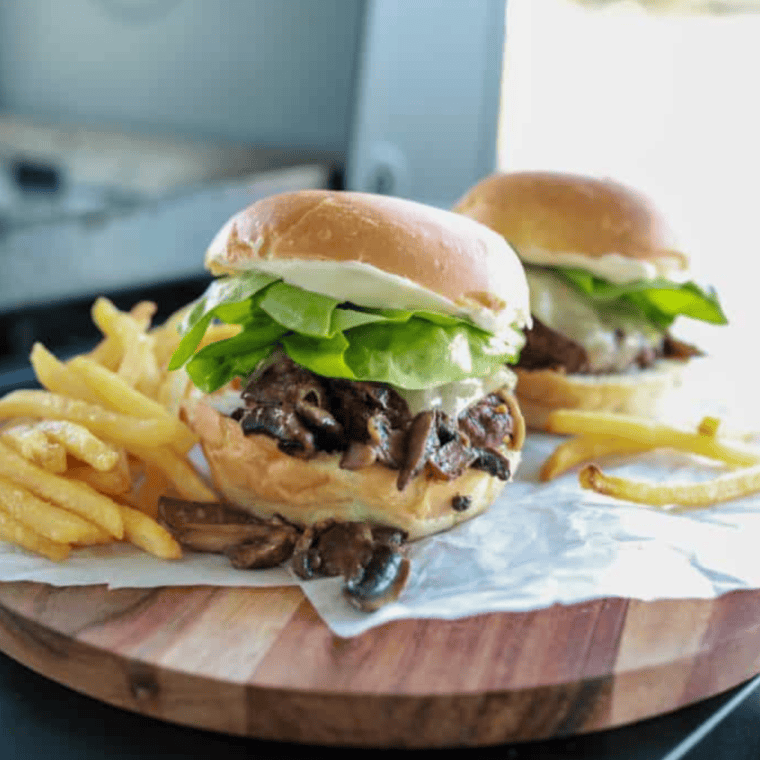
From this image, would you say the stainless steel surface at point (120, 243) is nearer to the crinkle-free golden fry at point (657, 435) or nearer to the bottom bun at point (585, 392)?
the bottom bun at point (585, 392)

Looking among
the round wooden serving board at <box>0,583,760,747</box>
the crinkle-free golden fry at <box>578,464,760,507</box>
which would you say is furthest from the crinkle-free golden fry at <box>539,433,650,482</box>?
the round wooden serving board at <box>0,583,760,747</box>

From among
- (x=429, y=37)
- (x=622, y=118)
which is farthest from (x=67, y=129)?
(x=622, y=118)

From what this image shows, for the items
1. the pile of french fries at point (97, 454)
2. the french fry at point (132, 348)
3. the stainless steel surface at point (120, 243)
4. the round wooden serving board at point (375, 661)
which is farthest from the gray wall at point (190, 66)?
→ the round wooden serving board at point (375, 661)

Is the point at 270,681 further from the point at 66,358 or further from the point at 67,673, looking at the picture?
the point at 66,358

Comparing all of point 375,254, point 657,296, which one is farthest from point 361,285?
point 657,296

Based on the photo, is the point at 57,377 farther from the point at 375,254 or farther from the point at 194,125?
the point at 194,125

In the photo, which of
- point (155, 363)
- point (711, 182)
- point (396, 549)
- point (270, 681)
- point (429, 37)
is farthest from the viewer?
point (711, 182)
